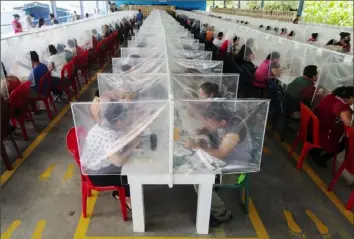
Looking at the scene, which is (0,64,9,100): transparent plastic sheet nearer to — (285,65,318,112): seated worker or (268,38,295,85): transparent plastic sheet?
(285,65,318,112): seated worker

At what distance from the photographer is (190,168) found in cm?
179

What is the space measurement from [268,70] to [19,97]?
3604 mm

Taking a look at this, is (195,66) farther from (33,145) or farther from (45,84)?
(33,145)

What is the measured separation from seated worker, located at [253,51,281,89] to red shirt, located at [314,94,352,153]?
1712 mm

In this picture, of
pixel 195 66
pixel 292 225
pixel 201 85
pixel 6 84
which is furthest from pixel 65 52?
pixel 292 225

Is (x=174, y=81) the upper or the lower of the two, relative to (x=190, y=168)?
upper

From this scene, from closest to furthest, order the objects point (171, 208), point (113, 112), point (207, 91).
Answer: point (113, 112)
point (171, 208)
point (207, 91)

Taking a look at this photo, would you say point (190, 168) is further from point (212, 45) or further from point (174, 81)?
point (212, 45)

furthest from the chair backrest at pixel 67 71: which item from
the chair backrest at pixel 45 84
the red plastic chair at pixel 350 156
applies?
the red plastic chair at pixel 350 156

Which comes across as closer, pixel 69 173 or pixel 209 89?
pixel 209 89

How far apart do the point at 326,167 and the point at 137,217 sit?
7.29ft

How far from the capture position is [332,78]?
3389 mm

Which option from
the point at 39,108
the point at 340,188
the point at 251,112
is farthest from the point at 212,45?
the point at 251,112

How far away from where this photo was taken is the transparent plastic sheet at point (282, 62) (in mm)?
4246
